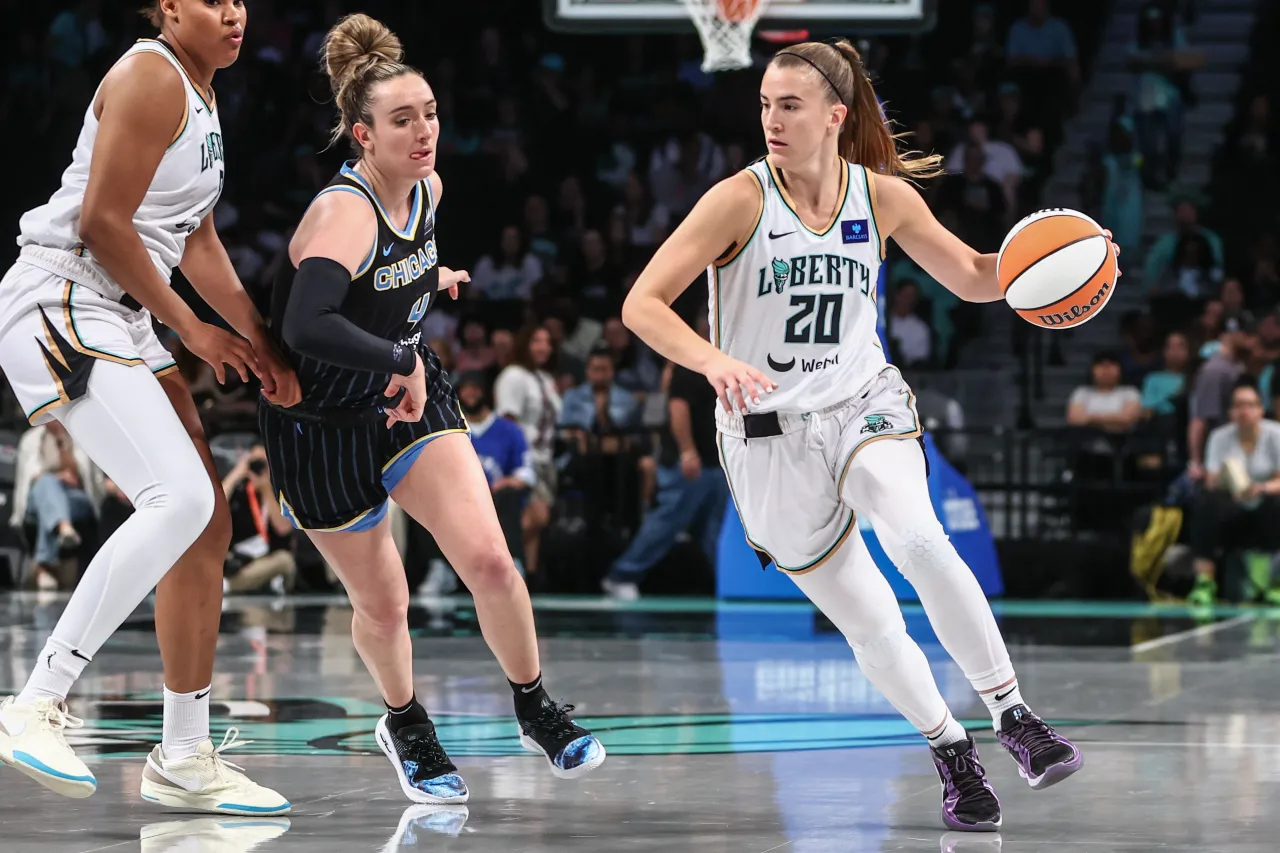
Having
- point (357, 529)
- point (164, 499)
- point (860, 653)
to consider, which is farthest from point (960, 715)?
point (164, 499)

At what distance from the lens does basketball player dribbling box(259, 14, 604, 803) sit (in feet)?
15.5

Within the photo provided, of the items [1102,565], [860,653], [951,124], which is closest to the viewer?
[860,653]

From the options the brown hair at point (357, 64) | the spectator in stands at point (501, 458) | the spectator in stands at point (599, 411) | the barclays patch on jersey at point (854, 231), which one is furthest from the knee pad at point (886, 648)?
the spectator in stands at point (599, 411)

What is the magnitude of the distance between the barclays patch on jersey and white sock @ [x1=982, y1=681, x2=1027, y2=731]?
1248 millimetres

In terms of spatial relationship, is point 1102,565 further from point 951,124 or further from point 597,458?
point 951,124

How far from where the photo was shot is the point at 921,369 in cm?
1441

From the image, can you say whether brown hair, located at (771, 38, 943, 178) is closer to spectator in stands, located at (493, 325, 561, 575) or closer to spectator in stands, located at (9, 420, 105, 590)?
spectator in stands, located at (493, 325, 561, 575)

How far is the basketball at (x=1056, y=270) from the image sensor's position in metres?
4.79

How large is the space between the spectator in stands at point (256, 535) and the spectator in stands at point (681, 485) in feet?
7.43

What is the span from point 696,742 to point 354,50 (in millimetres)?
2537

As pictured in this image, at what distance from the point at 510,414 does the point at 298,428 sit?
25.6 feet

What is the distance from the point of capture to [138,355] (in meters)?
4.65

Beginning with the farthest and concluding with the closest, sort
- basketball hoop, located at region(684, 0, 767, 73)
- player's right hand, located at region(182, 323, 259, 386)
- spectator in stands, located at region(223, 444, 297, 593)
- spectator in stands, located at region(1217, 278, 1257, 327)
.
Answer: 1. spectator in stands, located at region(1217, 278, 1257, 327)
2. spectator in stands, located at region(223, 444, 297, 593)
3. basketball hoop, located at region(684, 0, 767, 73)
4. player's right hand, located at region(182, 323, 259, 386)

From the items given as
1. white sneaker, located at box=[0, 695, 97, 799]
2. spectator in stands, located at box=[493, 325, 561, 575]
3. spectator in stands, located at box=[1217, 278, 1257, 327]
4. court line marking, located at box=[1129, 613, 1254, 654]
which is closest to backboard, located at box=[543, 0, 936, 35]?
spectator in stands, located at box=[493, 325, 561, 575]
